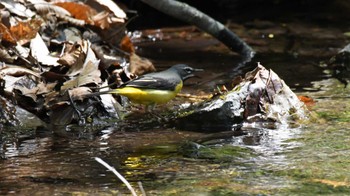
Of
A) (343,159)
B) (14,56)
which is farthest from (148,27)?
(343,159)

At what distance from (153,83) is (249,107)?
0.96 m

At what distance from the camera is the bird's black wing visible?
6.67m

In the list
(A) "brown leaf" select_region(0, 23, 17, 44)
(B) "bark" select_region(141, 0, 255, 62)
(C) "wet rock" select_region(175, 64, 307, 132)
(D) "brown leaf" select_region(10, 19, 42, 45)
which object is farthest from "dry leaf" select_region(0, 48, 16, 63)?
(B) "bark" select_region(141, 0, 255, 62)

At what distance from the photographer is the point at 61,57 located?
722 cm

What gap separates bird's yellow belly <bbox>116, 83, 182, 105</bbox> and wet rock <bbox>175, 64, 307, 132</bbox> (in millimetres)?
376

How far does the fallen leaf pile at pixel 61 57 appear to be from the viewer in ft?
21.9

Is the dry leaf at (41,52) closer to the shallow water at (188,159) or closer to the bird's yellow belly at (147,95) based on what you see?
the bird's yellow belly at (147,95)

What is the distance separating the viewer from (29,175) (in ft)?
15.6

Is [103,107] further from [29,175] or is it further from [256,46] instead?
[256,46]

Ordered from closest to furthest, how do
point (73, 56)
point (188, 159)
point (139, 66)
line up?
point (188, 159)
point (73, 56)
point (139, 66)

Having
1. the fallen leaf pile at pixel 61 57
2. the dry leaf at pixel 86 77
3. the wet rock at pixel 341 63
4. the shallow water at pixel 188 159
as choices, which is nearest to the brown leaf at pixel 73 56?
the fallen leaf pile at pixel 61 57

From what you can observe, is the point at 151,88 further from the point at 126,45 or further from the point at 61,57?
the point at 126,45

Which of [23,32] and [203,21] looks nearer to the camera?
[23,32]

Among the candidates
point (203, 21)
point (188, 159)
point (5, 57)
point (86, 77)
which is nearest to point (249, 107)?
point (188, 159)
